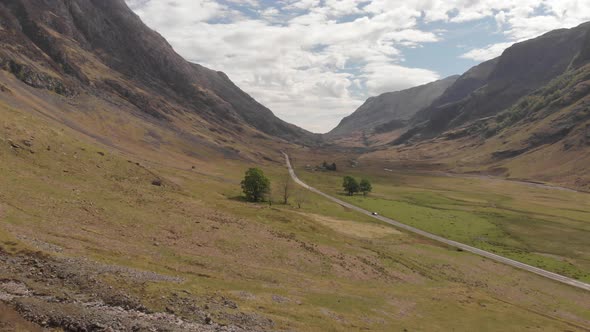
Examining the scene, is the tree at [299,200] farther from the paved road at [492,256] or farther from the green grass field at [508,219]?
the green grass field at [508,219]

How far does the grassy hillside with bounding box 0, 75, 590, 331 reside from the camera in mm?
31750

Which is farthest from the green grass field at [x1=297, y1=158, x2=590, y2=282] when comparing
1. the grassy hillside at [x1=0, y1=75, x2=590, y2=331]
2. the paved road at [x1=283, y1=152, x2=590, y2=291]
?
the grassy hillside at [x1=0, y1=75, x2=590, y2=331]

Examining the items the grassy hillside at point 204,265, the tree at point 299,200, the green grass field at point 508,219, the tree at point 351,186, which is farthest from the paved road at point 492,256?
the tree at point 351,186

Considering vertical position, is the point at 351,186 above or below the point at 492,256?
above

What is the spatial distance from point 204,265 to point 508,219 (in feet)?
375

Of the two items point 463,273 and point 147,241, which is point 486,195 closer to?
point 463,273

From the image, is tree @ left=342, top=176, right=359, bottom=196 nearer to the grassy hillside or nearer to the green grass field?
the green grass field

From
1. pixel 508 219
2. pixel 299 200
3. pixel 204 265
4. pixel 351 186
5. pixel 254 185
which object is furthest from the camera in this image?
pixel 351 186

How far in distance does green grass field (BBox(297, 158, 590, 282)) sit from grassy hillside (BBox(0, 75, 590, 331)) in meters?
16.0

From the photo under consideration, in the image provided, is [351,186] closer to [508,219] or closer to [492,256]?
[508,219]

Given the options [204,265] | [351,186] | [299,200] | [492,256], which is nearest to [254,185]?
[299,200]

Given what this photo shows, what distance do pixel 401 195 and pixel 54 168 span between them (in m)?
145

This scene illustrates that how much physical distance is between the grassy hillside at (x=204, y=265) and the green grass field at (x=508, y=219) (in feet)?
52.5

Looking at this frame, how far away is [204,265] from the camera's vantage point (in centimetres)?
4609
